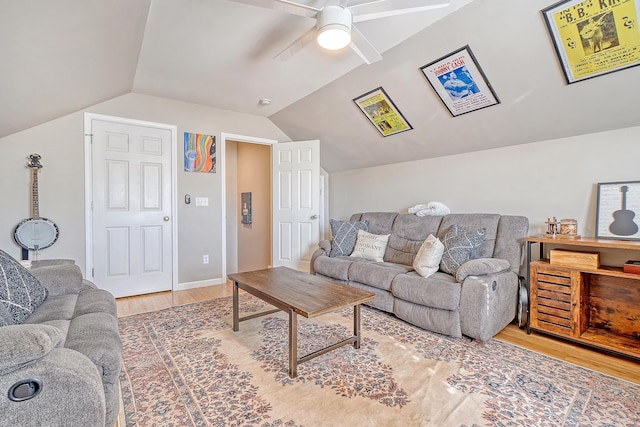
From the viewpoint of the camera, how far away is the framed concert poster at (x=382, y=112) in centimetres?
315

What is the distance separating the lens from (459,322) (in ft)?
7.52

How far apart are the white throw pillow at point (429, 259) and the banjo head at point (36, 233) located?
138 inches

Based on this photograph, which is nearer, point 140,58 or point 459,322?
point 459,322

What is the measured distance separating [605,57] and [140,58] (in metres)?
3.51

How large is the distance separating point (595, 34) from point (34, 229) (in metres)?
4.72

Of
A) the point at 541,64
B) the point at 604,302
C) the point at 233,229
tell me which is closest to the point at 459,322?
the point at 604,302

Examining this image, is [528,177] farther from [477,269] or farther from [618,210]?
[477,269]

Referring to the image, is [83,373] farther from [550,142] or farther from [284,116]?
[284,116]

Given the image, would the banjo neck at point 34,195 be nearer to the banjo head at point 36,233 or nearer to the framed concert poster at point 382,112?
the banjo head at point 36,233

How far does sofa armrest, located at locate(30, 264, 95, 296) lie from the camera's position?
1.91 metres

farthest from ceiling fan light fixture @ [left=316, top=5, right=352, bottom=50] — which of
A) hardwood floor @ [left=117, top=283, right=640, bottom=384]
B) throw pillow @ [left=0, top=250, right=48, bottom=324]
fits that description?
hardwood floor @ [left=117, top=283, right=640, bottom=384]

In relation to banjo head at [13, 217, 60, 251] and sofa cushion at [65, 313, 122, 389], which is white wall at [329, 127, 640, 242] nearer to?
sofa cushion at [65, 313, 122, 389]

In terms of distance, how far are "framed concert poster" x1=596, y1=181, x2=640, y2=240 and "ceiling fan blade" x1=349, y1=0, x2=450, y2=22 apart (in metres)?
1.93

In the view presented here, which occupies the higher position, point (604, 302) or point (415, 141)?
point (415, 141)
